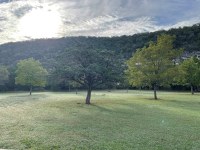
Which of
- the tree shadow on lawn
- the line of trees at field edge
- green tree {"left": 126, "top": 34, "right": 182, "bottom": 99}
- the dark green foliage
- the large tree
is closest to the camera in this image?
the large tree

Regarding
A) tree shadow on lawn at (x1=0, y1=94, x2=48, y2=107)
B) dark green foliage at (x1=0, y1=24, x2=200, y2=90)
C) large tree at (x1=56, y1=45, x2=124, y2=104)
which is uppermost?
dark green foliage at (x1=0, y1=24, x2=200, y2=90)

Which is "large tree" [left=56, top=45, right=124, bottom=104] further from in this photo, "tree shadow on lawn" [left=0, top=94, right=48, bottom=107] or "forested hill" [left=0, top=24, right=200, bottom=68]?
"forested hill" [left=0, top=24, right=200, bottom=68]

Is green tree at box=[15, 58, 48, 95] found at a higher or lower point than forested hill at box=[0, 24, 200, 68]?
lower

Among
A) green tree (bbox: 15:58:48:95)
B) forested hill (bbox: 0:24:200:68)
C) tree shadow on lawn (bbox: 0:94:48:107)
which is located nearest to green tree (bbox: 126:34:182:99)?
tree shadow on lawn (bbox: 0:94:48:107)

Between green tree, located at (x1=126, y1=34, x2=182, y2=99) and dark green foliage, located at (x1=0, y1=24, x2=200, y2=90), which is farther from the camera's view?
dark green foliage, located at (x1=0, y1=24, x2=200, y2=90)

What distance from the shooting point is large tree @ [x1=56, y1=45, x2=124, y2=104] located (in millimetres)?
34594

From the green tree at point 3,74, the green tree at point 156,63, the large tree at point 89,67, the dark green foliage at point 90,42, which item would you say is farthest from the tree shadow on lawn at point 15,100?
the dark green foliage at point 90,42

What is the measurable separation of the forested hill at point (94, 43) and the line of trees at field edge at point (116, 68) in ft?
112

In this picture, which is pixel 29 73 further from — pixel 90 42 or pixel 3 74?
pixel 90 42

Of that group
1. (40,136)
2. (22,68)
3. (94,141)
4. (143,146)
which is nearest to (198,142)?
(143,146)

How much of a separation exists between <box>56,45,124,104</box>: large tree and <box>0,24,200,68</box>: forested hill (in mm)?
55795

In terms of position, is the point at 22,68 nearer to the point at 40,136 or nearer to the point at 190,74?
the point at 190,74

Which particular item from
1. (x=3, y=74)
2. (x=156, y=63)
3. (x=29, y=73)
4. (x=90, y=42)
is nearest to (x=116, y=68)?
(x=156, y=63)

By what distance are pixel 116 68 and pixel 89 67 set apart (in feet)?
12.1
